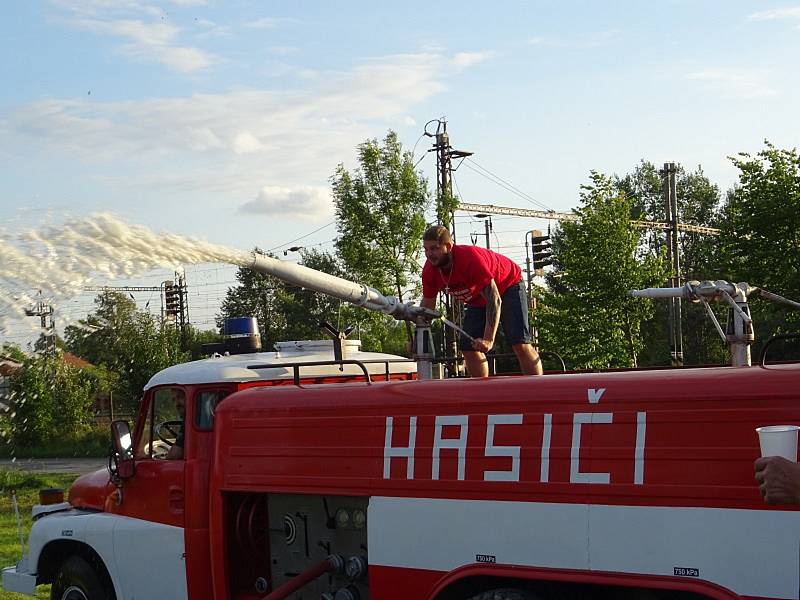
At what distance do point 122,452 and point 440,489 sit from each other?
3.17 m

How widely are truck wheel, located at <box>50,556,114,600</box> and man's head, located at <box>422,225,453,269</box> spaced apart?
138 inches

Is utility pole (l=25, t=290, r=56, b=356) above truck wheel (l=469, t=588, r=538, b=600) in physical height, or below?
above

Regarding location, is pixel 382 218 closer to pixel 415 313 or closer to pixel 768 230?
pixel 768 230

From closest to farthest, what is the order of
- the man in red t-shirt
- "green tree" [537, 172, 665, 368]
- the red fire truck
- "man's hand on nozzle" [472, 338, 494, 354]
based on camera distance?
1. the red fire truck
2. "man's hand on nozzle" [472, 338, 494, 354]
3. the man in red t-shirt
4. "green tree" [537, 172, 665, 368]

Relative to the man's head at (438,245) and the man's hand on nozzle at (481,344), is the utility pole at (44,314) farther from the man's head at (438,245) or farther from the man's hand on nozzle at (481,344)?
the man's hand on nozzle at (481,344)

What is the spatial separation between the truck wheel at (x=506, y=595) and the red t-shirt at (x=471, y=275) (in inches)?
106

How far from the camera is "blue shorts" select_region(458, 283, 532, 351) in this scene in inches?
304

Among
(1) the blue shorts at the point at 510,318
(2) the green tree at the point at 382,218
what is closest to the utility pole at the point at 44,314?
(1) the blue shorts at the point at 510,318

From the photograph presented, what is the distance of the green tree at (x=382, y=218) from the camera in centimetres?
2678

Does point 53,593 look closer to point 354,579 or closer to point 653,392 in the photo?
point 354,579

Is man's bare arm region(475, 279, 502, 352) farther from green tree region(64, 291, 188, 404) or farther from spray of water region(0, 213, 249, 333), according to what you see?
green tree region(64, 291, 188, 404)

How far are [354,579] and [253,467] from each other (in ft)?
3.22

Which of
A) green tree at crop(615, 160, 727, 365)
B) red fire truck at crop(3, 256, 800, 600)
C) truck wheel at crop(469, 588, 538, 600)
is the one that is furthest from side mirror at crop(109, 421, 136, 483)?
green tree at crop(615, 160, 727, 365)

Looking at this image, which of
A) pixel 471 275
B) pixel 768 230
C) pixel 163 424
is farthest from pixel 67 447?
pixel 471 275
